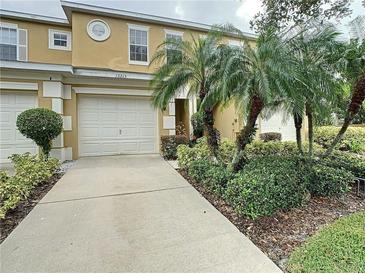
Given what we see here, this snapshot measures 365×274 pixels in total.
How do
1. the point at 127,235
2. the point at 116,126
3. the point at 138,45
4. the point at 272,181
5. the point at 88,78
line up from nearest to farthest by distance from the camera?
the point at 127,235
the point at 272,181
the point at 88,78
the point at 116,126
the point at 138,45

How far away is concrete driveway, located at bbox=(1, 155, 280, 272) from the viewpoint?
2826mm

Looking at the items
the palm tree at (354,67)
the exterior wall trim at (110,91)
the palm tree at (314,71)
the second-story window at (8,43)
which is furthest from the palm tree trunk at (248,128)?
the second-story window at (8,43)

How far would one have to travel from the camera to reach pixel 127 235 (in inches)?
137

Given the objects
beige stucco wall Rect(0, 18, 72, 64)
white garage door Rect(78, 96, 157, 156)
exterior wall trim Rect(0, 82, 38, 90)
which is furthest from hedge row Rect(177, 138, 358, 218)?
beige stucco wall Rect(0, 18, 72, 64)

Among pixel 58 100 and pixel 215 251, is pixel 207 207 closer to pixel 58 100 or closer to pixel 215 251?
pixel 215 251

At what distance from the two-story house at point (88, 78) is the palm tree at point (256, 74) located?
4.19 meters

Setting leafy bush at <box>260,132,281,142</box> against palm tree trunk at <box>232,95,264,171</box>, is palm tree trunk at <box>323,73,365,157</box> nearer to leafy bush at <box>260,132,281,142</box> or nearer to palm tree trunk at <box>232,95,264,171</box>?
palm tree trunk at <box>232,95,264,171</box>

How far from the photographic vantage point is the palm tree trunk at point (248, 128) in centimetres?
479

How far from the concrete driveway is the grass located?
1.51ft

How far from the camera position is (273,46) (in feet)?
14.5

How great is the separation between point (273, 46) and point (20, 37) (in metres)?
11.6

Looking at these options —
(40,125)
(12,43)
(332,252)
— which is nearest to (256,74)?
(332,252)

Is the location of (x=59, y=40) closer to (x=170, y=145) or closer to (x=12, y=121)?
(x=12, y=121)

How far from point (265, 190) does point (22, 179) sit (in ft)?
16.4
